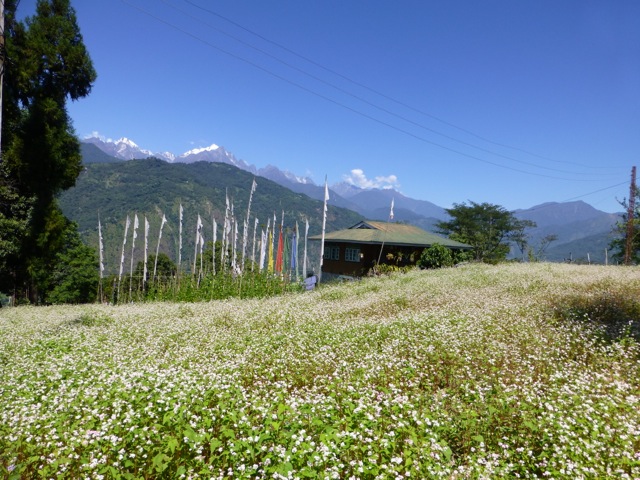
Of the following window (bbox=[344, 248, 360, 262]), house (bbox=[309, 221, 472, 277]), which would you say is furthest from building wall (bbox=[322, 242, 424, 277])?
window (bbox=[344, 248, 360, 262])

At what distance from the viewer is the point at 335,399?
5.32 metres

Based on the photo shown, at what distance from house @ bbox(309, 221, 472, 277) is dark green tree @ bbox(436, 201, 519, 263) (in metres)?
16.9

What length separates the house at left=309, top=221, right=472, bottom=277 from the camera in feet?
110

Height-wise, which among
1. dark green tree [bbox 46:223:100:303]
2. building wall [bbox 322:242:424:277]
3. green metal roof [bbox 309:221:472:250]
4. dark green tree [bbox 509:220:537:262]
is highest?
dark green tree [bbox 509:220:537:262]

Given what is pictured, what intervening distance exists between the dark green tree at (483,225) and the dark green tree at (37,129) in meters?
47.4

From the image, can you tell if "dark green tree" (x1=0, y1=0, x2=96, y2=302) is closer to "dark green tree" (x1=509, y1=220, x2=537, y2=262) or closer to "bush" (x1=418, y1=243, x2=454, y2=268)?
"bush" (x1=418, y1=243, x2=454, y2=268)

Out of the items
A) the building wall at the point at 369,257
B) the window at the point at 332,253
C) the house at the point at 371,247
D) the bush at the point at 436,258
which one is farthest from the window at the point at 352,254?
the bush at the point at 436,258

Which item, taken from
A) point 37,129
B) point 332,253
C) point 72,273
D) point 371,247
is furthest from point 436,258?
point 72,273

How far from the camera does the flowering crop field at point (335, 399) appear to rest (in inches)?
148

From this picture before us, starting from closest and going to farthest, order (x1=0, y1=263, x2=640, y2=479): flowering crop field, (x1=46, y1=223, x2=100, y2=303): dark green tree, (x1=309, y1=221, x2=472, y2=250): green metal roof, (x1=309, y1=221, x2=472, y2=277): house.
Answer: (x1=0, y1=263, x2=640, y2=479): flowering crop field < (x1=309, y1=221, x2=472, y2=250): green metal roof < (x1=309, y1=221, x2=472, y2=277): house < (x1=46, y1=223, x2=100, y2=303): dark green tree

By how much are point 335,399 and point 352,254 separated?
3110 cm

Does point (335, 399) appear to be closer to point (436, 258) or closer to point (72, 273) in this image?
point (436, 258)

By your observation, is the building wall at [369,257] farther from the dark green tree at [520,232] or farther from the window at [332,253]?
the dark green tree at [520,232]

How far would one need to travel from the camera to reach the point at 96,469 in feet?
12.3
